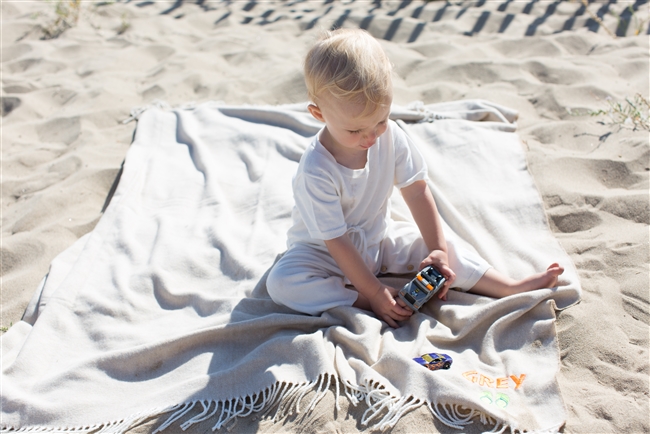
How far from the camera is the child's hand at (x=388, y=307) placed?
7.02 ft

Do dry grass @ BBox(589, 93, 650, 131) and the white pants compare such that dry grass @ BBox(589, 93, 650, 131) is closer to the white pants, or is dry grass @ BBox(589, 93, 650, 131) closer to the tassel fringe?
the white pants

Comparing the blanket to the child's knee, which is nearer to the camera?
the blanket

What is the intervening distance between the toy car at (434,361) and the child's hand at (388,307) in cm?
24

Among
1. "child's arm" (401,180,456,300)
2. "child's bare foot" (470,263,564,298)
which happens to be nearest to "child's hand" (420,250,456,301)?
"child's arm" (401,180,456,300)

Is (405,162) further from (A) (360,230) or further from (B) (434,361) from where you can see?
(B) (434,361)

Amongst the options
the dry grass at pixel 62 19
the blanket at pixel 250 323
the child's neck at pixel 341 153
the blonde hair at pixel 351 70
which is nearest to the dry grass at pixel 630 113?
the blanket at pixel 250 323

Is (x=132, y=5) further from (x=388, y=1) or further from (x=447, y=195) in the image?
(x=447, y=195)

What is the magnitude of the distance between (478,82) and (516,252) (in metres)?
1.93

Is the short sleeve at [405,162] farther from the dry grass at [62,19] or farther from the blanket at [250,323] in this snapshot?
the dry grass at [62,19]

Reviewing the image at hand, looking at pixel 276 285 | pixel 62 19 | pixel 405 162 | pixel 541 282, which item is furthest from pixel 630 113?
pixel 62 19

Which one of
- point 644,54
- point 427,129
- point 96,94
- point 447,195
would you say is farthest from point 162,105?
point 644,54

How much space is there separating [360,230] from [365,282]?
0.23 metres

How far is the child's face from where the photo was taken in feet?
6.05

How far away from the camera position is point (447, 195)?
2.89 meters
